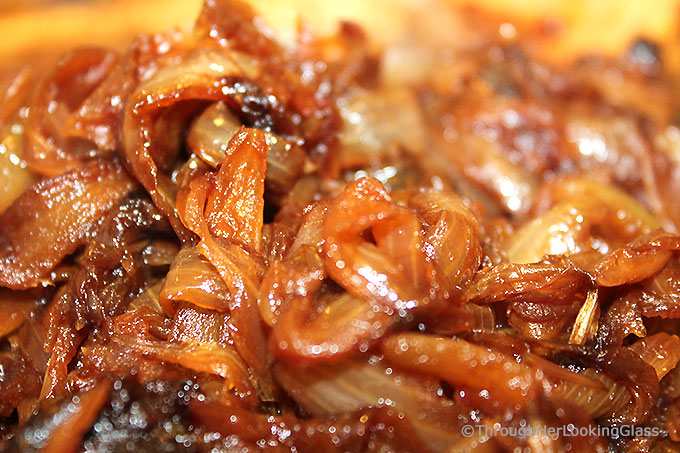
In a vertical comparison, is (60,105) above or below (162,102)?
below

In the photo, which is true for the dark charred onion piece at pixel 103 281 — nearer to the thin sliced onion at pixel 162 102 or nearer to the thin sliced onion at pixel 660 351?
the thin sliced onion at pixel 162 102

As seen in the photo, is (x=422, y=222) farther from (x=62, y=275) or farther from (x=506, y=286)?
(x=62, y=275)

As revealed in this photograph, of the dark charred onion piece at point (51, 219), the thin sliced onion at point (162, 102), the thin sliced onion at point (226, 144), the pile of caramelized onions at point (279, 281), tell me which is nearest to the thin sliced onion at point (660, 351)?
the pile of caramelized onions at point (279, 281)

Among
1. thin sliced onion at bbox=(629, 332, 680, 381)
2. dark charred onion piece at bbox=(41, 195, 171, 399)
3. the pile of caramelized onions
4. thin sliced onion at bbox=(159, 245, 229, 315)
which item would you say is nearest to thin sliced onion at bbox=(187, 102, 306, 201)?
the pile of caramelized onions

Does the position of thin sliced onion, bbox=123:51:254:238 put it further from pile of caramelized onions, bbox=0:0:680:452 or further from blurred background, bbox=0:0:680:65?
blurred background, bbox=0:0:680:65

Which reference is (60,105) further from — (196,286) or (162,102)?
(196,286)

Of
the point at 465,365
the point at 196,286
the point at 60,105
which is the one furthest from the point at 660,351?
the point at 60,105
